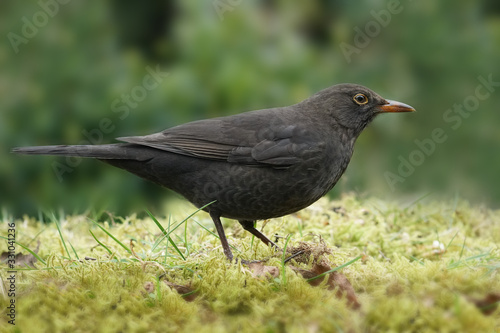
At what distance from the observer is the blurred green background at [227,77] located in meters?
5.98

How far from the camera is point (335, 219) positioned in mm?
4723

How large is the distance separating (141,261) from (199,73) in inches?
134

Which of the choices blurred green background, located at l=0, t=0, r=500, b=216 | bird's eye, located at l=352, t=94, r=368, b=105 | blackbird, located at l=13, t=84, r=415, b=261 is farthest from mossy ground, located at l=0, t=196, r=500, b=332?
blurred green background, located at l=0, t=0, r=500, b=216

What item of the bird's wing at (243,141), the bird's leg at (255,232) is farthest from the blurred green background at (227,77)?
the bird's leg at (255,232)

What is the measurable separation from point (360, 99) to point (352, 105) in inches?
3.0

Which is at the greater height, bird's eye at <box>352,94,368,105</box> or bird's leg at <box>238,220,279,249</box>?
bird's eye at <box>352,94,368,105</box>

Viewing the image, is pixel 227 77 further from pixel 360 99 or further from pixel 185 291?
pixel 185 291

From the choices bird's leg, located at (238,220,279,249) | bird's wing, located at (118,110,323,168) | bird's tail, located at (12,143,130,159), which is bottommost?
bird's leg, located at (238,220,279,249)

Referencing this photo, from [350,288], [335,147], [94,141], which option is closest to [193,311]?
[350,288]

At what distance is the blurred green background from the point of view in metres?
5.98

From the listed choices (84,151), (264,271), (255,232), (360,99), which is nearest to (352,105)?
(360,99)

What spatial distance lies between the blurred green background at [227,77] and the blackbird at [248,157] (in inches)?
49.8

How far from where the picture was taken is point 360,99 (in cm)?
441

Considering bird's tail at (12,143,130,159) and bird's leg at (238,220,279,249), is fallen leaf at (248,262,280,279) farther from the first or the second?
bird's tail at (12,143,130,159)
